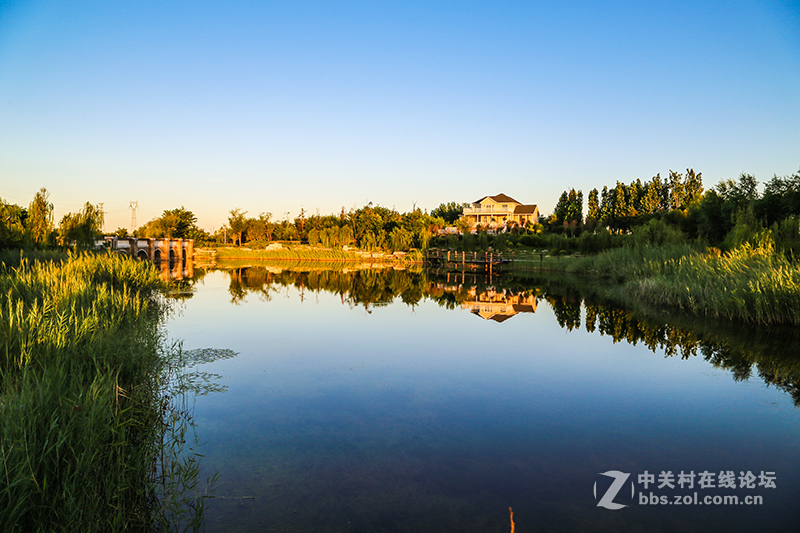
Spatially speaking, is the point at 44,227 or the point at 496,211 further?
the point at 496,211

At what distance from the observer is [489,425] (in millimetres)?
5121

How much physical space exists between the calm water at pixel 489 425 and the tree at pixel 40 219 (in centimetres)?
Answer: 1417

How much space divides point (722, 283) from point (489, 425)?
35.5 ft

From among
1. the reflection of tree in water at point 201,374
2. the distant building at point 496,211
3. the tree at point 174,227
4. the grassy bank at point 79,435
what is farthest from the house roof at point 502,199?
the grassy bank at point 79,435

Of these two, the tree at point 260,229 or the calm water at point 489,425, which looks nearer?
the calm water at point 489,425

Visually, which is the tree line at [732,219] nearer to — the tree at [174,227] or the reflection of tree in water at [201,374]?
the reflection of tree in water at [201,374]

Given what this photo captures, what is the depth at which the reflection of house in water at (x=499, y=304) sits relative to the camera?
13802mm

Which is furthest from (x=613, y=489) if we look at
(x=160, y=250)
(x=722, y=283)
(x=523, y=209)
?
(x=523, y=209)

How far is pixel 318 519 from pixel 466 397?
3.18 meters

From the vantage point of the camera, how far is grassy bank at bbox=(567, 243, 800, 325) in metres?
10.3

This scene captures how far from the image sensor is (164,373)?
621 cm

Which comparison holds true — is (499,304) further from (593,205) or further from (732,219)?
(593,205)

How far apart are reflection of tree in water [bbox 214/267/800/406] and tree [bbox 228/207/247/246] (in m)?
38.0

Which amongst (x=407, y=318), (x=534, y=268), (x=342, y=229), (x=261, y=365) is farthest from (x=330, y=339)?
(x=342, y=229)
